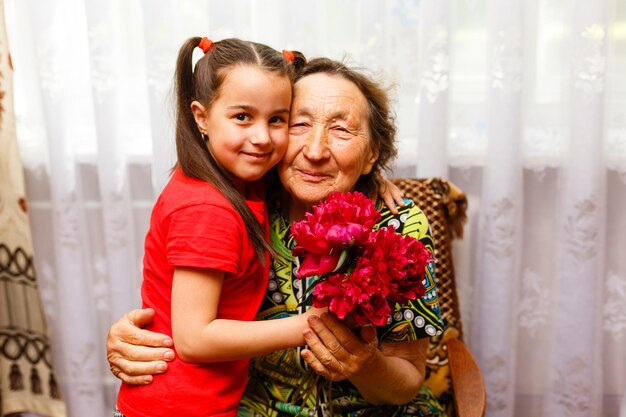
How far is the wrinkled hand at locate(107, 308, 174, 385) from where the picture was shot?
140 centimetres

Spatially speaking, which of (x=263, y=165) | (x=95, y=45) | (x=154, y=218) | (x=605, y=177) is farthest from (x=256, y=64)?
(x=605, y=177)

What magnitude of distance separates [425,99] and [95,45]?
1.08 m

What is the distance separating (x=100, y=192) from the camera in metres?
2.18

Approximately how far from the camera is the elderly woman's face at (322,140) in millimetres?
1502

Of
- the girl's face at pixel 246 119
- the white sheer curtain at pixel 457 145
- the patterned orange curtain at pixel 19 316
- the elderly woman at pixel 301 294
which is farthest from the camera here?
the patterned orange curtain at pixel 19 316

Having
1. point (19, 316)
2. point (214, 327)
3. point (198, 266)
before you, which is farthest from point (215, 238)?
point (19, 316)

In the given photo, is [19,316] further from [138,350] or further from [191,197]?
[191,197]

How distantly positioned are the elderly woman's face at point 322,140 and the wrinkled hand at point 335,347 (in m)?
0.36

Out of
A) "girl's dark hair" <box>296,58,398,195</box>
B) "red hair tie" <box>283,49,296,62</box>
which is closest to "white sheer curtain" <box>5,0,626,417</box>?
"girl's dark hair" <box>296,58,398,195</box>

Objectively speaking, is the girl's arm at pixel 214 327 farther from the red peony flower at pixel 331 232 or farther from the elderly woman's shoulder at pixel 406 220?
the elderly woman's shoulder at pixel 406 220

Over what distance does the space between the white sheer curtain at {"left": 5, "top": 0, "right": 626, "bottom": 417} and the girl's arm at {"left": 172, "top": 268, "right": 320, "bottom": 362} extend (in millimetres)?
875

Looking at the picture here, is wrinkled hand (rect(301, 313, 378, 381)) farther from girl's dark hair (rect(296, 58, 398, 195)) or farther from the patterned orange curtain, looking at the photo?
the patterned orange curtain

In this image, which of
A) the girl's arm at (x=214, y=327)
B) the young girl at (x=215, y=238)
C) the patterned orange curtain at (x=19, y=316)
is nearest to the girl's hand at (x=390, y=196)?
the young girl at (x=215, y=238)

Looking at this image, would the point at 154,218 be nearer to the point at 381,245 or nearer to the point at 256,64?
the point at 256,64
